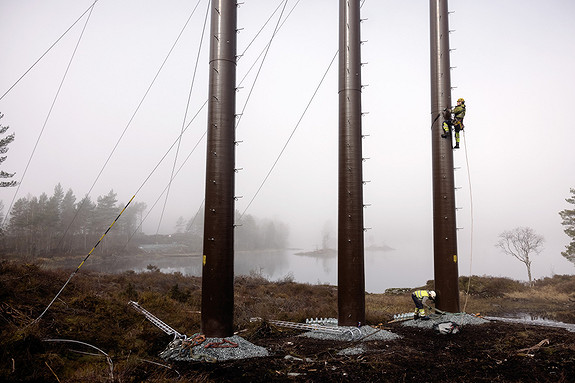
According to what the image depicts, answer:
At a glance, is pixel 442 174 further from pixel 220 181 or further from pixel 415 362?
pixel 220 181

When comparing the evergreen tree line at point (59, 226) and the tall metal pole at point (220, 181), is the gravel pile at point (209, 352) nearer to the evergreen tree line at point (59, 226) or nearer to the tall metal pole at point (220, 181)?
the tall metal pole at point (220, 181)

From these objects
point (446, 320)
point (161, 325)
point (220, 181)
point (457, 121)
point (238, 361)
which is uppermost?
point (457, 121)

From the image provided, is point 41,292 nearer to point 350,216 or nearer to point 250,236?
point 350,216

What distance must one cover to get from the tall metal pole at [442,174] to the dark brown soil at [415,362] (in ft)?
10.3

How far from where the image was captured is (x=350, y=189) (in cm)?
1079

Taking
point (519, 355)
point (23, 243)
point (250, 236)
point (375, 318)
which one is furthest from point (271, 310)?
point (250, 236)

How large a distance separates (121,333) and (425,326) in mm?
9238

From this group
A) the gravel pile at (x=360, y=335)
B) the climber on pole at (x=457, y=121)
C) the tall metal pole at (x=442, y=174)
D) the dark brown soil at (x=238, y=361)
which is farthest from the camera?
the climber on pole at (x=457, y=121)

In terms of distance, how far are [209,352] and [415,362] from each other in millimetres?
4450

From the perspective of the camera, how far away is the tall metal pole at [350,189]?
10578 millimetres

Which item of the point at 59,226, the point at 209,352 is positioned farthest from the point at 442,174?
the point at 59,226

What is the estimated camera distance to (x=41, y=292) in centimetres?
914

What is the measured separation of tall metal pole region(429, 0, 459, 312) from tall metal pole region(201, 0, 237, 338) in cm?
833

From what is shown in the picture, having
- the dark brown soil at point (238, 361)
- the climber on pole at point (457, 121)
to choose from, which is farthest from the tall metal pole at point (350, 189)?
the climber on pole at point (457, 121)
